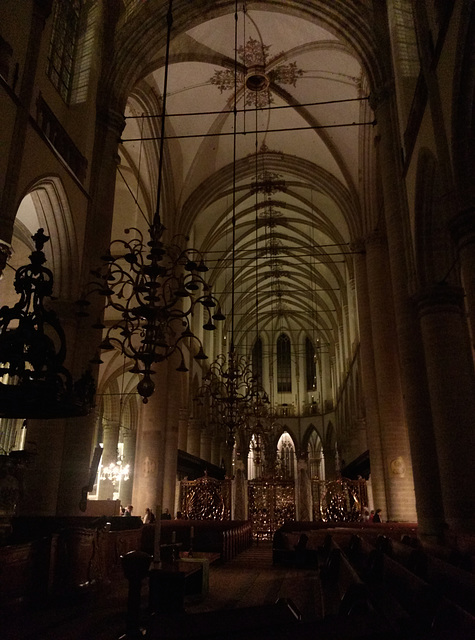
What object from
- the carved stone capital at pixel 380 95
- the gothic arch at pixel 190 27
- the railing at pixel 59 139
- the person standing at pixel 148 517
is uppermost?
the gothic arch at pixel 190 27

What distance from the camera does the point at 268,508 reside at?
15.5 metres

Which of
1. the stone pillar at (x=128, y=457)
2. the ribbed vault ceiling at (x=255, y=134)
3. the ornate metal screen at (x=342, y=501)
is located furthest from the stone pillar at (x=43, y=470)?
the stone pillar at (x=128, y=457)

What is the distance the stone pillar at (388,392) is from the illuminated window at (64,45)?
9.13 meters

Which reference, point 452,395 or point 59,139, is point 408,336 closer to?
point 452,395

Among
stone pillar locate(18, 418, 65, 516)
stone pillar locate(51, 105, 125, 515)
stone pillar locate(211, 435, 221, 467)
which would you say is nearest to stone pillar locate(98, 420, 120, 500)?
stone pillar locate(211, 435, 221, 467)

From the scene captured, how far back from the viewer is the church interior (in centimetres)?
498

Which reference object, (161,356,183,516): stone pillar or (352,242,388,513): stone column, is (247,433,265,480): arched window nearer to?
(161,356,183,516): stone pillar

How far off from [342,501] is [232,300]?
23.2ft

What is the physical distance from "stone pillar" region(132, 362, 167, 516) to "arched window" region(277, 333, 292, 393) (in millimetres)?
21012

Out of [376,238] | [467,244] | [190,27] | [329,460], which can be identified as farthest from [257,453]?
[329,460]

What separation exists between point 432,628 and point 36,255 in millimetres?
4845

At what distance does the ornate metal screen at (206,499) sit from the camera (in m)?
15.0

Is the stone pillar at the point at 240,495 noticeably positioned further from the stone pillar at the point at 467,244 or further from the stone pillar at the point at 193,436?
the stone pillar at the point at 467,244

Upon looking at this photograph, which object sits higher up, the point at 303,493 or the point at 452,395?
the point at 452,395
